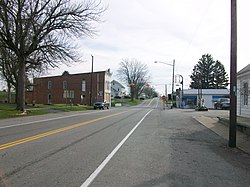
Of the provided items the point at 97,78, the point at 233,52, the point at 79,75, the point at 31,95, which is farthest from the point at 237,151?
the point at 31,95

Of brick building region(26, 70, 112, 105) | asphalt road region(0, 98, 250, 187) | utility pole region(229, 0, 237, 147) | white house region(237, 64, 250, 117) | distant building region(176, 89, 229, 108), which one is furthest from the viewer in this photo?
distant building region(176, 89, 229, 108)

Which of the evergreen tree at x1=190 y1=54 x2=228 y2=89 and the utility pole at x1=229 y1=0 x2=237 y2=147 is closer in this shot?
the utility pole at x1=229 y1=0 x2=237 y2=147

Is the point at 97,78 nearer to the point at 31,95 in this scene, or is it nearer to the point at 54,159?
the point at 31,95

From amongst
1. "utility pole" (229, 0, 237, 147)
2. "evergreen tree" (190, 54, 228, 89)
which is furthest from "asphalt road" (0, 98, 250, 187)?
"evergreen tree" (190, 54, 228, 89)

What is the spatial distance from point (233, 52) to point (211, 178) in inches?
220

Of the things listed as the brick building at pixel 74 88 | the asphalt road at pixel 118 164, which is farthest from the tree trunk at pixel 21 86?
the brick building at pixel 74 88

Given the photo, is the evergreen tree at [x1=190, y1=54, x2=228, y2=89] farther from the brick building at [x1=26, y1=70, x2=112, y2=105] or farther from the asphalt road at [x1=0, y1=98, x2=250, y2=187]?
the asphalt road at [x1=0, y1=98, x2=250, y2=187]

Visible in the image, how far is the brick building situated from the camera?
199 ft

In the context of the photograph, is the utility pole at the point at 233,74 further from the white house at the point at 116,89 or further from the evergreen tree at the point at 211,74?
the white house at the point at 116,89

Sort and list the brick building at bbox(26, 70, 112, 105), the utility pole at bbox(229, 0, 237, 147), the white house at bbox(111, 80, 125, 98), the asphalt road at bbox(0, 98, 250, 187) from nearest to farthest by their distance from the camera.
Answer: the asphalt road at bbox(0, 98, 250, 187) < the utility pole at bbox(229, 0, 237, 147) < the brick building at bbox(26, 70, 112, 105) < the white house at bbox(111, 80, 125, 98)

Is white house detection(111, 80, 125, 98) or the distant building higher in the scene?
white house detection(111, 80, 125, 98)

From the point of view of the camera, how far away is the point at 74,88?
65125mm

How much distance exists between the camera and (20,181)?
4.75 metres

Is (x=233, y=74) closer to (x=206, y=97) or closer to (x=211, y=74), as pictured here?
(x=206, y=97)
